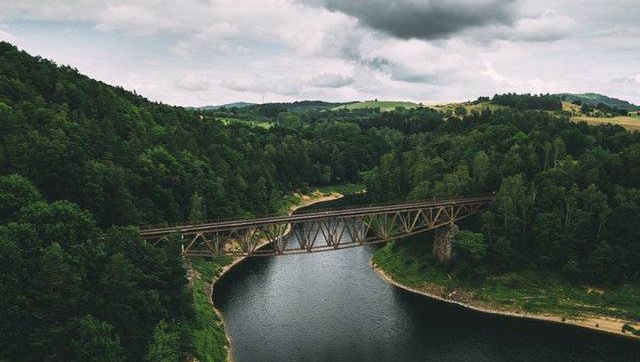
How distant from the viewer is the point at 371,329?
7650 centimetres

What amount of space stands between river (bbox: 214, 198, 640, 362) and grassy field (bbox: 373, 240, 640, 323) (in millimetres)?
3385

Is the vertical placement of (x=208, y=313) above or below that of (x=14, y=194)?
below

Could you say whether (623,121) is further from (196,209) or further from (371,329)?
(196,209)

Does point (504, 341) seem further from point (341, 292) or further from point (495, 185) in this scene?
point (495, 185)

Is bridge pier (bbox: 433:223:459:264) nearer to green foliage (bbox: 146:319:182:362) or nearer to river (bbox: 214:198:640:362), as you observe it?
river (bbox: 214:198:640:362)

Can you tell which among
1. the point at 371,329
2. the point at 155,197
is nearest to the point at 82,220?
the point at 155,197

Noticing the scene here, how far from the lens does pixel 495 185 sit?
105 m

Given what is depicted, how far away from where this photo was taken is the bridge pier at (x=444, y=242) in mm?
94125

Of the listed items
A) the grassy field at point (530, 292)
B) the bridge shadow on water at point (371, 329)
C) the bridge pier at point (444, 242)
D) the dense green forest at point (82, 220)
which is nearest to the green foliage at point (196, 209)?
the dense green forest at point (82, 220)

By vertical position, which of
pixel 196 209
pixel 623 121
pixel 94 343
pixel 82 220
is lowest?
pixel 94 343

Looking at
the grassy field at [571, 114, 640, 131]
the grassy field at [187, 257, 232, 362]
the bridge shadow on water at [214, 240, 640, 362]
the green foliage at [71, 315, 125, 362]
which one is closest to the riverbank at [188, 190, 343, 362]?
the grassy field at [187, 257, 232, 362]

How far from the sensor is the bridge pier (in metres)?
94.1

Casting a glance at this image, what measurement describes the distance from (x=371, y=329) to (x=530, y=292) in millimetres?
29345

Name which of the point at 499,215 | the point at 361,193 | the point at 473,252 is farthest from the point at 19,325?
the point at 361,193
